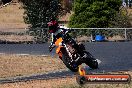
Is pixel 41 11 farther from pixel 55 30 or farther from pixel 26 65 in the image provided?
pixel 55 30

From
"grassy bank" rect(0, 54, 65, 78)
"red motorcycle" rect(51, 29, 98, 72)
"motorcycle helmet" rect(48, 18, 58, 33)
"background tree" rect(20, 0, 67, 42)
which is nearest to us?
"motorcycle helmet" rect(48, 18, 58, 33)

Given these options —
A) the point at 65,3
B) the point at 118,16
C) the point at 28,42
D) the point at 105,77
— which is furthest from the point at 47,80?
the point at 65,3

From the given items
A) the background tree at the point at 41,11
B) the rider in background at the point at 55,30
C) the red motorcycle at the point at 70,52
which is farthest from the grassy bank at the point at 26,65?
the background tree at the point at 41,11

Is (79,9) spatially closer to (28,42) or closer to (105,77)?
(28,42)

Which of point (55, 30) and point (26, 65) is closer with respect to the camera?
point (55, 30)

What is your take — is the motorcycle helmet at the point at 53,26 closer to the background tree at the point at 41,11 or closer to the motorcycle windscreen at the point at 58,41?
the motorcycle windscreen at the point at 58,41

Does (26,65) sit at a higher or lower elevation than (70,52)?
lower

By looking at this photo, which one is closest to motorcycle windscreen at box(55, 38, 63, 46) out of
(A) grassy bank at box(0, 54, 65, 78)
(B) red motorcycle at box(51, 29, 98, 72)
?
(B) red motorcycle at box(51, 29, 98, 72)

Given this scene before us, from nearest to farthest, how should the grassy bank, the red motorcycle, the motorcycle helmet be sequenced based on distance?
1. the motorcycle helmet
2. the red motorcycle
3. the grassy bank

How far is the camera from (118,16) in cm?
4244

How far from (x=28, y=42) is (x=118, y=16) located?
8.39 meters

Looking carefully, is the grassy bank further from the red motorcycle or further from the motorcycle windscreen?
the motorcycle windscreen

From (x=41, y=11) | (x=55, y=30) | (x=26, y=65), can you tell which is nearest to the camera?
(x=55, y=30)

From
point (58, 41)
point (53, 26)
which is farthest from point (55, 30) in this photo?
point (58, 41)
